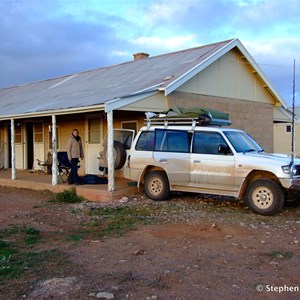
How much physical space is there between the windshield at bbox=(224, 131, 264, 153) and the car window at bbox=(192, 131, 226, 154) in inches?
9.4

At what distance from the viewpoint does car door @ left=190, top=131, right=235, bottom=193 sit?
31.0 feet

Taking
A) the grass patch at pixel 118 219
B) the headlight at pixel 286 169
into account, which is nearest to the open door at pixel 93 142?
the grass patch at pixel 118 219

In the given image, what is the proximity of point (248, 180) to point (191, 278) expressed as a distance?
4570 mm

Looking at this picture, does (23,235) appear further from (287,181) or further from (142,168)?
(287,181)

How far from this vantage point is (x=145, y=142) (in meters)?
11.0

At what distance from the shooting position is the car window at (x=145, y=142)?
10883 mm

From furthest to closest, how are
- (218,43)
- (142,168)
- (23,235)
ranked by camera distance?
(218,43) → (142,168) → (23,235)

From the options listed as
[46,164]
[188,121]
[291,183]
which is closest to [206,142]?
[188,121]

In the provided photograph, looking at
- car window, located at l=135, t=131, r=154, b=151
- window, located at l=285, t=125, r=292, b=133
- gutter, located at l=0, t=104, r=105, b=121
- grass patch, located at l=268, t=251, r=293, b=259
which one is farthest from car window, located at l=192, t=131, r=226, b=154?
window, located at l=285, t=125, r=292, b=133

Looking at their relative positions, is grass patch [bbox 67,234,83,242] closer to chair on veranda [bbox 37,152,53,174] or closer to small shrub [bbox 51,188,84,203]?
small shrub [bbox 51,188,84,203]

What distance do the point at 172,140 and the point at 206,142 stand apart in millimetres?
978

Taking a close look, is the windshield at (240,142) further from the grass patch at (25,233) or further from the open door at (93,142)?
the open door at (93,142)

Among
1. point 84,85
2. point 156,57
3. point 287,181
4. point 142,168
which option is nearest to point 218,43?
point 156,57

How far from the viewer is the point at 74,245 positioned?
22.6 ft
